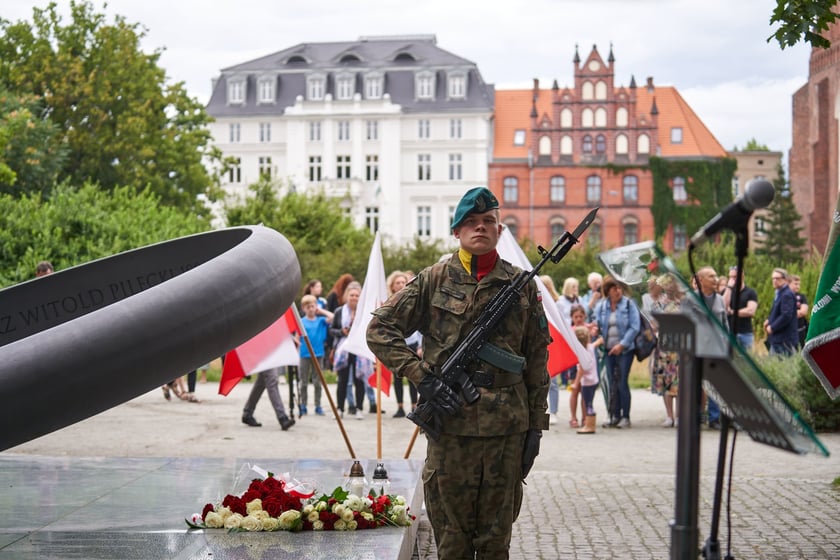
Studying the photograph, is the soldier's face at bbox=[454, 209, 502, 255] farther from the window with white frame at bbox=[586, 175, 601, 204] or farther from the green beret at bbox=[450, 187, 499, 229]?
the window with white frame at bbox=[586, 175, 601, 204]

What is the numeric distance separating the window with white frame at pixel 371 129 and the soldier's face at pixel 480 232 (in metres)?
72.0

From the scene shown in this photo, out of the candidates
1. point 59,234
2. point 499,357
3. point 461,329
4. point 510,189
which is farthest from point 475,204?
point 510,189

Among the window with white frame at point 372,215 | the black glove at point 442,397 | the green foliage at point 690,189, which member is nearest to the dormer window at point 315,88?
the window with white frame at point 372,215

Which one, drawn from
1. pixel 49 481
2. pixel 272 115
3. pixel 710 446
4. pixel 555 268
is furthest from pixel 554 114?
pixel 49 481

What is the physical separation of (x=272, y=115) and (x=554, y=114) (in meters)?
19.3

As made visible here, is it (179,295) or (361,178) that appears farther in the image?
(361,178)

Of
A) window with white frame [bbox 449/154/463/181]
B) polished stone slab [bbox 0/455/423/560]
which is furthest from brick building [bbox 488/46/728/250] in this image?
polished stone slab [bbox 0/455/423/560]

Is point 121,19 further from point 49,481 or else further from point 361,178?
point 49,481

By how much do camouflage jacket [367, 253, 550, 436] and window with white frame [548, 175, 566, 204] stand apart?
69.0m

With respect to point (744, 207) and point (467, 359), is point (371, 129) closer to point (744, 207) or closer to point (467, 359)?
point (467, 359)

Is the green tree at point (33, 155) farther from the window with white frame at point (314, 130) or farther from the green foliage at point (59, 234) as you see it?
the window with white frame at point (314, 130)

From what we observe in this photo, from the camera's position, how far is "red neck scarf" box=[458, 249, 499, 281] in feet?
16.7

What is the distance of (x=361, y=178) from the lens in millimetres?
76062

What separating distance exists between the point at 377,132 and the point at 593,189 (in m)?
14.9
